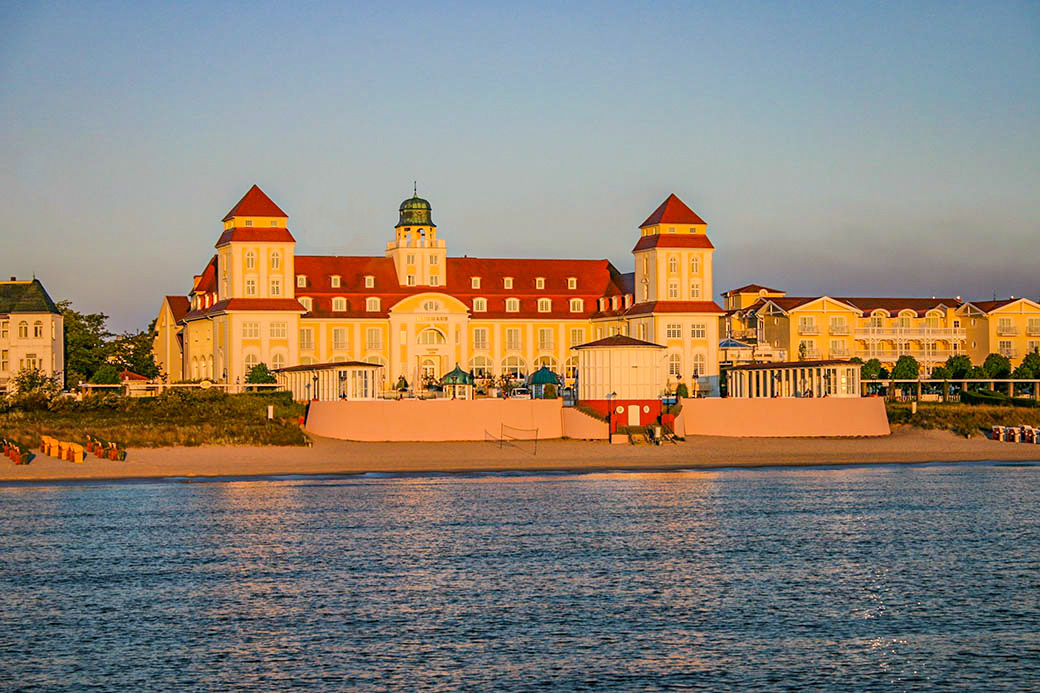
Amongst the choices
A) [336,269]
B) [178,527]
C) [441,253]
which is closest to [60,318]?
[336,269]

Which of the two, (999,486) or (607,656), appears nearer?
(607,656)

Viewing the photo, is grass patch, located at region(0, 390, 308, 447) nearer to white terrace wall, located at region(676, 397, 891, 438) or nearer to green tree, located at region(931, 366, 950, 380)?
white terrace wall, located at region(676, 397, 891, 438)

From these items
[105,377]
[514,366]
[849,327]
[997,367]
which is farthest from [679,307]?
[105,377]

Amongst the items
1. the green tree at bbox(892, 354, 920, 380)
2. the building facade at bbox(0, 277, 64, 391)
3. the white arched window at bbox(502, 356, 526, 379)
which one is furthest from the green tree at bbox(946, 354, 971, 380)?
the building facade at bbox(0, 277, 64, 391)

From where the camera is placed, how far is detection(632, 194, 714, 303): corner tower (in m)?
99.3

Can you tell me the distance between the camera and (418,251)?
108 metres

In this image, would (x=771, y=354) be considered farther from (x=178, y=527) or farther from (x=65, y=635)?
(x=65, y=635)

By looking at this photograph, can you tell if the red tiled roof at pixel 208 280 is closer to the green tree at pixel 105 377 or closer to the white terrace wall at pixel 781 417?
the green tree at pixel 105 377

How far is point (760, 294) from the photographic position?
119938 millimetres

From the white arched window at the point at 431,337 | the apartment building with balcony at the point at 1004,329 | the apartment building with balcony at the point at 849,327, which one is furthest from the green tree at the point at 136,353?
the apartment building with balcony at the point at 1004,329

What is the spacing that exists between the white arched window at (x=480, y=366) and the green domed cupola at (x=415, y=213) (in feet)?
36.1

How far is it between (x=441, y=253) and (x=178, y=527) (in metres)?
63.4

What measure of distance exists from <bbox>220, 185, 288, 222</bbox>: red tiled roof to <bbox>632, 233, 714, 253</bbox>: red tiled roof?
24.7 meters

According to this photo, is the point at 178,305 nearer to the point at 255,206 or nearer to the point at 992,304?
the point at 255,206
